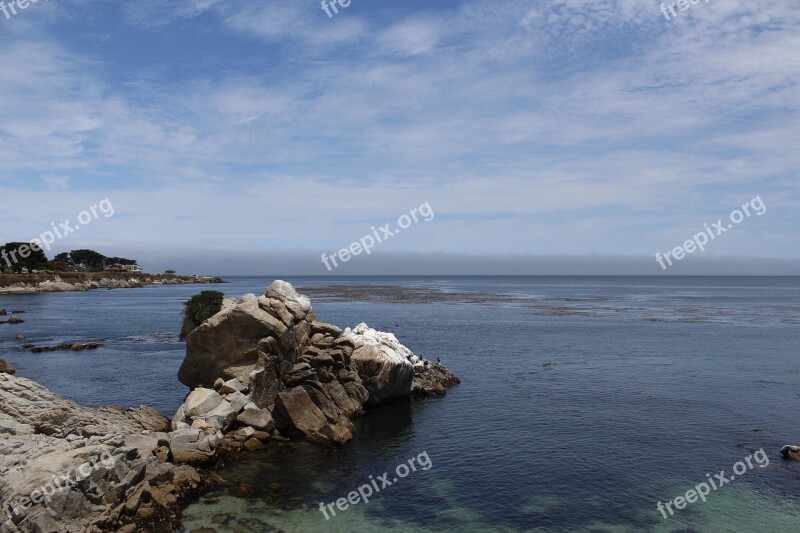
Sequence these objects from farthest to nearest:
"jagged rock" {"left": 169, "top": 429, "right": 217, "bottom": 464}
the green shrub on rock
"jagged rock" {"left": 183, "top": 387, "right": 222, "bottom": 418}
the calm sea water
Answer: the green shrub on rock < "jagged rock" {"left": 183, "top": 387, "right": 222, "bottom": 418} < "jagged rock" {"left": 169, "top": 429, "right": 217, "bottom": 464} < the calm sea water

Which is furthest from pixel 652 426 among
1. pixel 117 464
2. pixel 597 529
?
pixel 117 464

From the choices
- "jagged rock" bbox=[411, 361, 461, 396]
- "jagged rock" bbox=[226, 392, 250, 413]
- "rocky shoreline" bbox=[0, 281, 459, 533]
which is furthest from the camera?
"jagged rock" bbox=[411, 361, 461, 396]

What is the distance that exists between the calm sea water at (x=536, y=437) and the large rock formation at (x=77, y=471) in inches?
93.0

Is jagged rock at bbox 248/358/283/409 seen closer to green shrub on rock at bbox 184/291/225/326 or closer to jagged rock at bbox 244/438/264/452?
jagged rock at bbox 244/438/264/452

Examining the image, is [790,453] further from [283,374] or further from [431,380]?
[283,374]

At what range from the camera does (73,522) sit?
2353 cm

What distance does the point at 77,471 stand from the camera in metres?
24.7

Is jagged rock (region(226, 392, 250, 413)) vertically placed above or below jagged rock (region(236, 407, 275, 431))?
above

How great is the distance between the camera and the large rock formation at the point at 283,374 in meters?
36.8

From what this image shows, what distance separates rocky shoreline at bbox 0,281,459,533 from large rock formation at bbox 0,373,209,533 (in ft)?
0.16

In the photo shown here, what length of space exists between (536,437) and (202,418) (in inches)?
843

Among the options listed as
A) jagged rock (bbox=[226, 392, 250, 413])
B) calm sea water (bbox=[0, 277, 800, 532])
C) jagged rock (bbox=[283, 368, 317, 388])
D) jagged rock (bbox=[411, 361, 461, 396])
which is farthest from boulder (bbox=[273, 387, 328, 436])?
jagged rock (bbox=[411, 361, 461, 396])

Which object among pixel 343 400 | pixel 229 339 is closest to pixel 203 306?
pixel 229 339

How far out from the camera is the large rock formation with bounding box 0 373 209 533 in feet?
76.5
